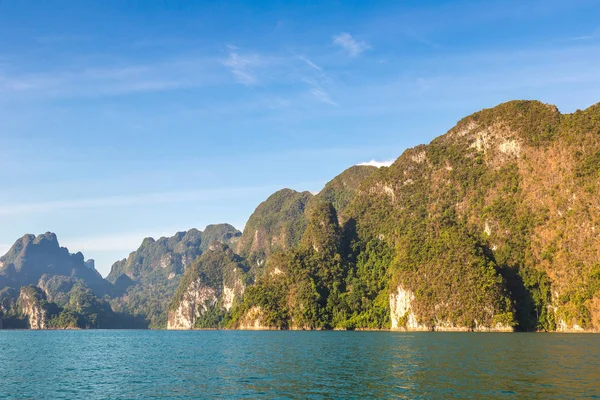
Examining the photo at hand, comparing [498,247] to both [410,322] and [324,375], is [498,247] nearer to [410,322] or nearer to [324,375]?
[410,322]

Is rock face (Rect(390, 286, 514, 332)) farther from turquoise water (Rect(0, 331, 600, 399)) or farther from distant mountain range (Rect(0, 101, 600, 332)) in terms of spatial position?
turquoise water (Rect(0, 331, 600, 399))

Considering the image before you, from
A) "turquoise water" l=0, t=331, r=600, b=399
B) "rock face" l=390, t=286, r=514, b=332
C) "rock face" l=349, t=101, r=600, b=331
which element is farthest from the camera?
"rock face" l=390, t=286, r=514, b=332

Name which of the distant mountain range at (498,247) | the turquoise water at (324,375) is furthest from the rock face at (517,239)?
the turquoise water at (324,375)

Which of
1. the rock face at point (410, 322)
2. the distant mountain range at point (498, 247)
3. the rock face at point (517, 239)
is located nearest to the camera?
the rock face at point (517, 239)

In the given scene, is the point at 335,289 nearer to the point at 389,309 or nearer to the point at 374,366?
the point at 389,309

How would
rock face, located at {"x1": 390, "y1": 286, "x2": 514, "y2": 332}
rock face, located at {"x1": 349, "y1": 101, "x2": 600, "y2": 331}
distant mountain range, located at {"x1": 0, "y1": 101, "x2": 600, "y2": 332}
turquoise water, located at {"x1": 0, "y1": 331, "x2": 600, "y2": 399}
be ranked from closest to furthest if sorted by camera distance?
turquoise water, located at {"x1": 0, "y1": 331, "x2": 600, "y2": 399} < rock face, located at {"x1": 349, "y1": 101, "x2": 600, "y2": 331} < distant mountain range, located at {"x1": 0, "y1": 101, "x2": 600, "y2": 332} < rock face, located at {"x1": 390, "y1": 286, "x2": 514, "y2": 332}

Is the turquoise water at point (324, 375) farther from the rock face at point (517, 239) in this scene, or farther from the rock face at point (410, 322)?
the rock face at point (517, 239)

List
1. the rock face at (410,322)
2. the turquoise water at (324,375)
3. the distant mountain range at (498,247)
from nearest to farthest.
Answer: the turquoise water at (324,375)
the distant mountain range at (498,247)
the rock face at (410,322)

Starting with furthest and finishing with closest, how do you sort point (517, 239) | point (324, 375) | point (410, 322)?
point (410, 322), point (517, 239), point (324, 375)

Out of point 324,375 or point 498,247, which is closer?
point 324,375

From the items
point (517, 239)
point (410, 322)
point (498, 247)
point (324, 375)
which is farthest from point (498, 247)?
point (324, 375)

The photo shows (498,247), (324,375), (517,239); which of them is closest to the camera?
(324,375)

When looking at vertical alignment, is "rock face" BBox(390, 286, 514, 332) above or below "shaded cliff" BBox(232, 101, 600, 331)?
below

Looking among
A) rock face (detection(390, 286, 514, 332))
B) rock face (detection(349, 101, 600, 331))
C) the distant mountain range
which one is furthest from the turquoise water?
the distant mountain range
